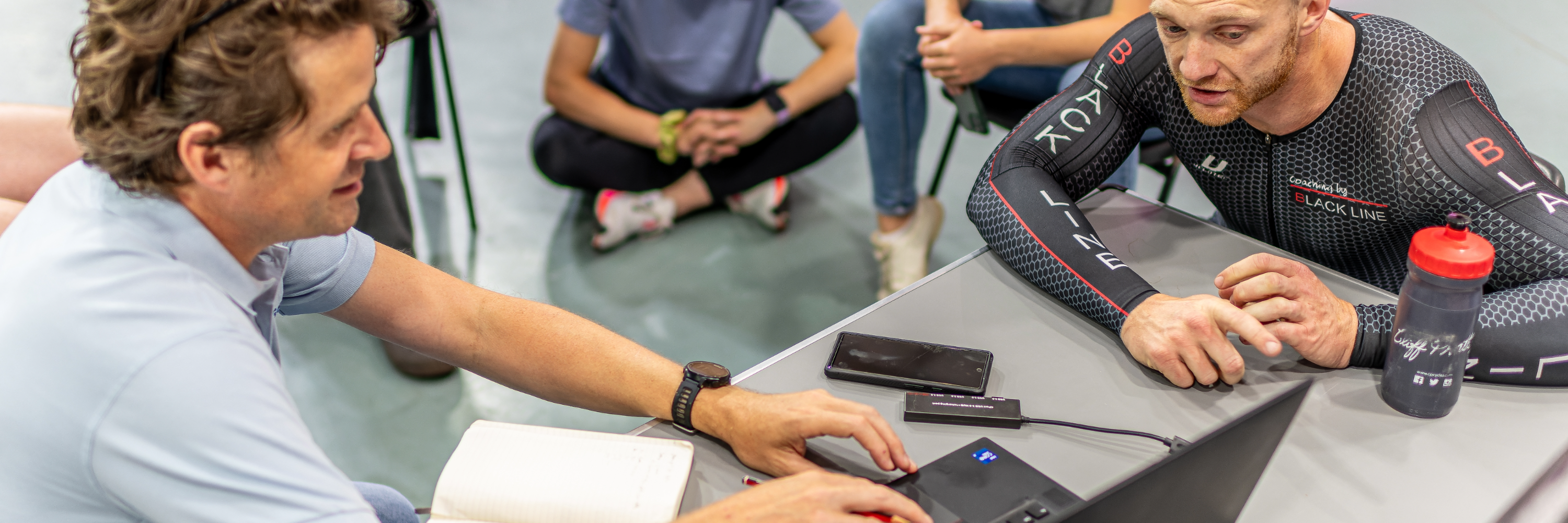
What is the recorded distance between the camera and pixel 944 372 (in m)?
1.15

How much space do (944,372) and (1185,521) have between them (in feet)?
1.00

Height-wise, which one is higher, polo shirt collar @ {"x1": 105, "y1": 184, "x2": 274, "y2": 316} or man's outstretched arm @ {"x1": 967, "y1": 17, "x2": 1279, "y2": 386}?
polo shirt collar @ {"x1": 105, "y1": 184, "x2": 274, "y2": 316}

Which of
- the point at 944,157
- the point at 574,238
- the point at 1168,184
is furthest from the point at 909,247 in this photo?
the point at 574,238

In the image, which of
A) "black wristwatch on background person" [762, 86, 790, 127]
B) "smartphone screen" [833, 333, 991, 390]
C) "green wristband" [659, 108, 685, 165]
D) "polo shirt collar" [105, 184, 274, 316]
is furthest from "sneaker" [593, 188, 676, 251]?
"polo shirt collar" [105, 184, 274, 316]

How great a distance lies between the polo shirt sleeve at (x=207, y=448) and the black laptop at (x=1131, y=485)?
529 millimetres

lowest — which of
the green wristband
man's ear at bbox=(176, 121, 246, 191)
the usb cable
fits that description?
the green wristband

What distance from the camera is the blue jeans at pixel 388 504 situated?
3.83ft

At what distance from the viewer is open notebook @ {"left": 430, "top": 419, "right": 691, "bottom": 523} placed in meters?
0.95

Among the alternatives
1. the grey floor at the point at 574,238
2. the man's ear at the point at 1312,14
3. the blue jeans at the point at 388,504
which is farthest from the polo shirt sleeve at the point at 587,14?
the man's ear at the point at 1312,14

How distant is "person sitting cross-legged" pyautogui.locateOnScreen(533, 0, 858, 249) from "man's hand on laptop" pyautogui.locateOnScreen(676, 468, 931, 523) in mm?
1793

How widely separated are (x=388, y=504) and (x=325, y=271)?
11.0 inches

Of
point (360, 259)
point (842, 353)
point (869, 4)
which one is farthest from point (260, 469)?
point (869, 4)

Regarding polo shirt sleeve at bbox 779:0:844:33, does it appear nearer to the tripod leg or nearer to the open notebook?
the tripod leg

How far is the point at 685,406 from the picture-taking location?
1.08 metres
